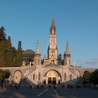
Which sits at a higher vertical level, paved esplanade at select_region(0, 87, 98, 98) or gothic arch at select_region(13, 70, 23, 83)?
gothic arch at select_region(13, 70, 23, 83)

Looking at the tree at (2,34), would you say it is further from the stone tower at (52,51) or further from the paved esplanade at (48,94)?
the paved esplanade at (48,94)

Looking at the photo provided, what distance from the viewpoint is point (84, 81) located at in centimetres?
10644

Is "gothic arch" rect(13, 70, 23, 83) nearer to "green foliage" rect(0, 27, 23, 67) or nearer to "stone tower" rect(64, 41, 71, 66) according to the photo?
"green foliage" rect(0, 27, 23, 67)

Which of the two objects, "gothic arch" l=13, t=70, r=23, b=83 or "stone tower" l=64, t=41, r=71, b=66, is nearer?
"gothic arch" l=13, t=70, r=23, b=83

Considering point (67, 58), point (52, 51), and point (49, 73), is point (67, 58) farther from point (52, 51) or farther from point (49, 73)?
point (52, 51)

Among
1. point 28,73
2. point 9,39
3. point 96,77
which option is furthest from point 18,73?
point 96,77

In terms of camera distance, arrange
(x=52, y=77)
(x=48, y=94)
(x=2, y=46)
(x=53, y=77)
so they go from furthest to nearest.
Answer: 1. (x=52, y=77)
2. (x=53, y=77)
3. (x=2, y=46)
4. (x=48, y=94)

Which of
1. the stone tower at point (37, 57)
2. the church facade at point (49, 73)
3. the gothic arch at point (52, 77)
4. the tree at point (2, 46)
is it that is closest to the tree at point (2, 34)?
the tree at point (2, 46)

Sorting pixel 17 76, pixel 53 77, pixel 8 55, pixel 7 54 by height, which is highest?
pixel 7 54

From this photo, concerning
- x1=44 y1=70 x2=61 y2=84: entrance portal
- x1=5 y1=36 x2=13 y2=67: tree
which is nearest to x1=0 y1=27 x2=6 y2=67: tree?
x1=5 y1=36 x2=13 y2=67: tree

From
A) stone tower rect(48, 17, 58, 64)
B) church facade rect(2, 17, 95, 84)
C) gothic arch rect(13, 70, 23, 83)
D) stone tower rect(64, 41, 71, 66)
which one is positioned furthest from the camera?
stone tower rect(48, 17, 58, 64)

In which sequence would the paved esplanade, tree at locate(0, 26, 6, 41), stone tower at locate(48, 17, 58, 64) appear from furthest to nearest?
stone tower at locate(48, 17, 58, 64), tree at locate(0, 26, 6, 41), the paved esplanade

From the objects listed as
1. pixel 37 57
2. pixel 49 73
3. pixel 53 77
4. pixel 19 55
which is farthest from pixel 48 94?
pixel 37 57

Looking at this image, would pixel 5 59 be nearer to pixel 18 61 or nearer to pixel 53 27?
pixel 18 61
